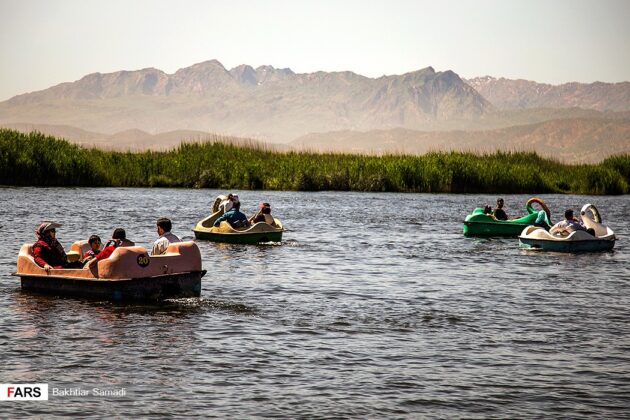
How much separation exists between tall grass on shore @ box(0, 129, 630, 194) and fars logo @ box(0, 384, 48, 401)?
51.0 metres

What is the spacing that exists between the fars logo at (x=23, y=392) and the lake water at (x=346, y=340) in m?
0.16

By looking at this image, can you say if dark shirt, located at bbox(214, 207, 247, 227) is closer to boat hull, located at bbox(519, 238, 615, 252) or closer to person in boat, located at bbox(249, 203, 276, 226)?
person in boat, located at bbox(249, 203, 276, 226)

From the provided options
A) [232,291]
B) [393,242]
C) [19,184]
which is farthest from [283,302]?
[19,184]

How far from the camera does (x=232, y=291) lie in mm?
20250

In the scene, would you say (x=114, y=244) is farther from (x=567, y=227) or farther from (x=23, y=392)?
(x=567, y=227)

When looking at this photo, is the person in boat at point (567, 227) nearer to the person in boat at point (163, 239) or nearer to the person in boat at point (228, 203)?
the person in boat at point (228, 203)

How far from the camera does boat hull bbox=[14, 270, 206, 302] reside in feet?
57.5

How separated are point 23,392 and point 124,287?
5776mm

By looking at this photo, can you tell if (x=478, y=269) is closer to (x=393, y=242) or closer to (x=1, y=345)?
(x=393, y=242)

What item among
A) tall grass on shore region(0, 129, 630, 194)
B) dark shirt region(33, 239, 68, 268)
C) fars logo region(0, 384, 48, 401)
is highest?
tall grass on shore region(0, 129, 630, 194)

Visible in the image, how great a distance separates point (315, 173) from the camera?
67.8 m

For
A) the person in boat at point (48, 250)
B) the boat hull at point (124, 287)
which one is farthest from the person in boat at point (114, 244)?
the person in boat at point (48, 250)

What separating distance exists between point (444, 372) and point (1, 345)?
266 inches

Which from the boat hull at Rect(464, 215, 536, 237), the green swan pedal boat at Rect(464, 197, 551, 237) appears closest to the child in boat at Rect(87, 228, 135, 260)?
the green swan pedal boat at Rect(464, 197, 551, 237)
